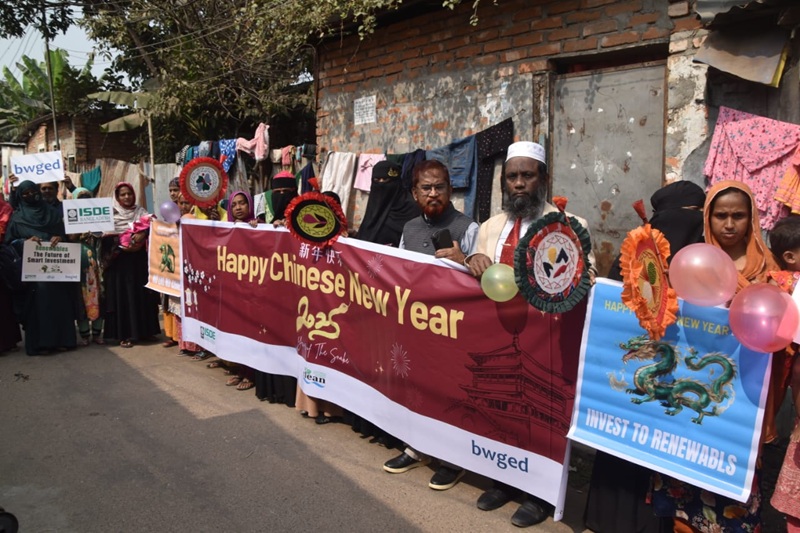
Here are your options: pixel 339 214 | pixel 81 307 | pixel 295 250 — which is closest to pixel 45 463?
pixel 295 250

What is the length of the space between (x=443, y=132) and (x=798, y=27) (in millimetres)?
3397

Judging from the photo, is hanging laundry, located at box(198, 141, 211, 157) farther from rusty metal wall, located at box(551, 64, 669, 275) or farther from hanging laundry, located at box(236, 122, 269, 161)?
rusty metal wall, located at box(551, 64, 669, 275)

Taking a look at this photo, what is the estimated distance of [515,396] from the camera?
10.7 feet

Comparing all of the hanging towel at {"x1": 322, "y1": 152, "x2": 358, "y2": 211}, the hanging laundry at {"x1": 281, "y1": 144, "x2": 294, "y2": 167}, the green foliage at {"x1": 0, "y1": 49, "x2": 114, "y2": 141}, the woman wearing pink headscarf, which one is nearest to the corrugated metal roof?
the hanging towel at {"x1": 322, "y1": 152, "x2": 358, "y2": 211}

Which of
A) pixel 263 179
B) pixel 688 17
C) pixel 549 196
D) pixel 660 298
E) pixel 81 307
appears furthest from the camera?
pixel 263 179

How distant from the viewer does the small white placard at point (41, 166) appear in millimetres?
7199

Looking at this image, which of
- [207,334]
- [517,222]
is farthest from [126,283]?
[517,222]

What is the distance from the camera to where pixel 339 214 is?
175 inches

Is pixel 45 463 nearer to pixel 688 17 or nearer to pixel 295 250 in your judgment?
pixel 295 250

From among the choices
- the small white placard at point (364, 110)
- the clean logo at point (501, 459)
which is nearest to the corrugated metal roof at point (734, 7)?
the clean logo at point (501, 459)

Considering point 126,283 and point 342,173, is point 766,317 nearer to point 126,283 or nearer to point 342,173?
point 342,173

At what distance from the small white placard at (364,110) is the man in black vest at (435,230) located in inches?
152

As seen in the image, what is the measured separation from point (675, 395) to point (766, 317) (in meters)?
0.56

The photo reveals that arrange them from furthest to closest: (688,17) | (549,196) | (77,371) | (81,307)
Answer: (81,307)
(77,371)
(549,196)
(688,17)
